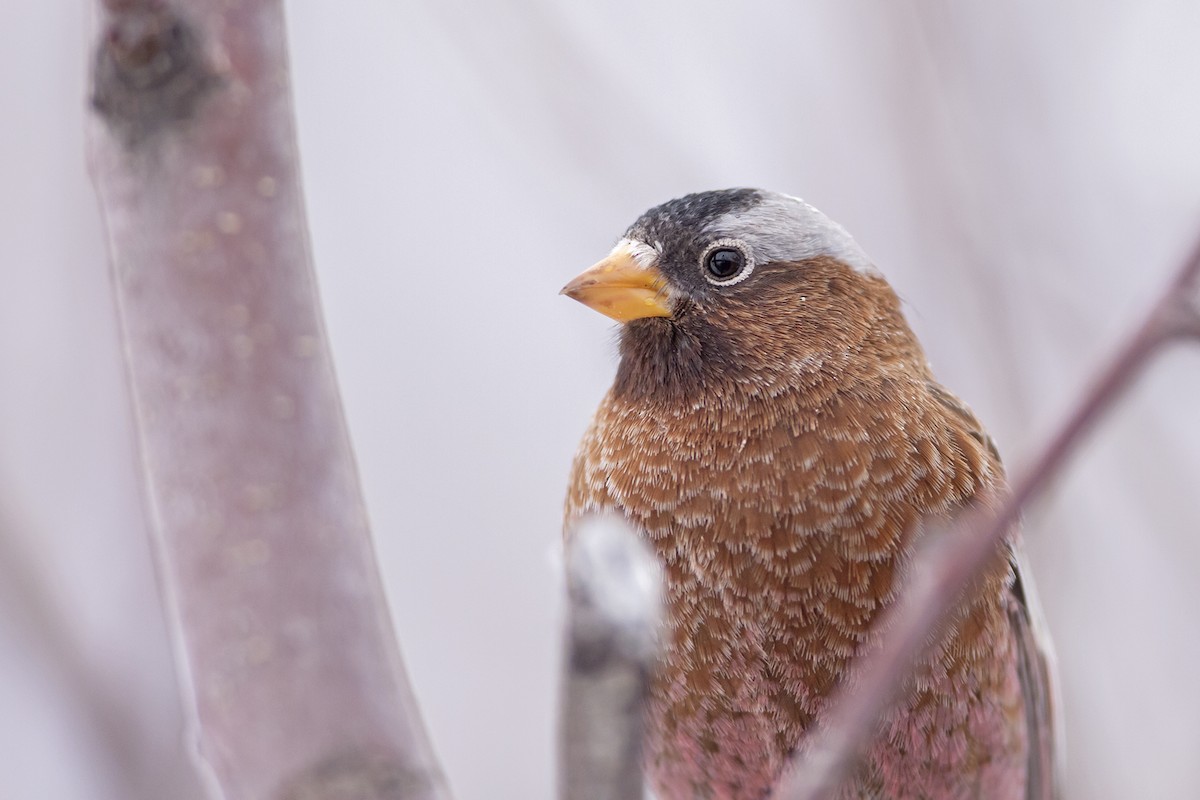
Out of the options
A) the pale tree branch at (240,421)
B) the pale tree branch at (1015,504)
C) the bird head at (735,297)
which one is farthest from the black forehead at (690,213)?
the pale tree branch at (1015,504)

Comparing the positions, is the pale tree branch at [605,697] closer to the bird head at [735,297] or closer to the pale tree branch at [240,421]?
the pale tree branch at [240,421]

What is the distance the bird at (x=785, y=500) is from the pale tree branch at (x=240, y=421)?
1050 mm

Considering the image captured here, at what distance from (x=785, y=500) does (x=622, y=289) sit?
563mm

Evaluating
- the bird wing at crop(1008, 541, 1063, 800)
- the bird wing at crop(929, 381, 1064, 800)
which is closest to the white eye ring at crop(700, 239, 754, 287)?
the bird wing at crop(929, 381, 1064, 800)

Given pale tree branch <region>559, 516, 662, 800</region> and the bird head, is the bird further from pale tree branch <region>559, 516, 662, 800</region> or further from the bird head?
pale tree branch <region>559, 516, 662, 800</region>

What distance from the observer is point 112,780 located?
68.5 inches

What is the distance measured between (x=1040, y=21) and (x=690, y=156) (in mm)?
1236

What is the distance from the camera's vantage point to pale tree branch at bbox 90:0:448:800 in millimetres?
1058

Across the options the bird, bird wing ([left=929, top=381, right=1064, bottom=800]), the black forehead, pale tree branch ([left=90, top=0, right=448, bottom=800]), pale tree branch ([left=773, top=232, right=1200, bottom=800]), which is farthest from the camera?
the black forehead

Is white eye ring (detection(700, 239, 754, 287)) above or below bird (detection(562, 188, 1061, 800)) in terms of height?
above

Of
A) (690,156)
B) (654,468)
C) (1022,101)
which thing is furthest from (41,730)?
(1022,101)

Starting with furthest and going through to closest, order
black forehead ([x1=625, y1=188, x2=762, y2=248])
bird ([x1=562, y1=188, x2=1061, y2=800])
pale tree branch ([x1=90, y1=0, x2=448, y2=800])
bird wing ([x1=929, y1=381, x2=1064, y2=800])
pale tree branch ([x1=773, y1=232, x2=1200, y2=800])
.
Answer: black forehead ([x1=625, y1=188, x2=762, y2=248]) → bird wing ([x1=929, y1=381, x2=1064, y2=800]) → bird ([x1=562, y1=188, x2=1061, y2=800]) → pale tree branch ([x1=90, y1=0, x2=448, y2=800]) → pale tree branch ([x1=773, y1=232, x2=1200, y2=800])

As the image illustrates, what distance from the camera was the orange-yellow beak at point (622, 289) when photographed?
238cm

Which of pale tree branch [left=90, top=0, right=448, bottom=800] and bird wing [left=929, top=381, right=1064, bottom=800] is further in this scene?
bird wing [left=929, top=381, right=1064, bottom=800]
